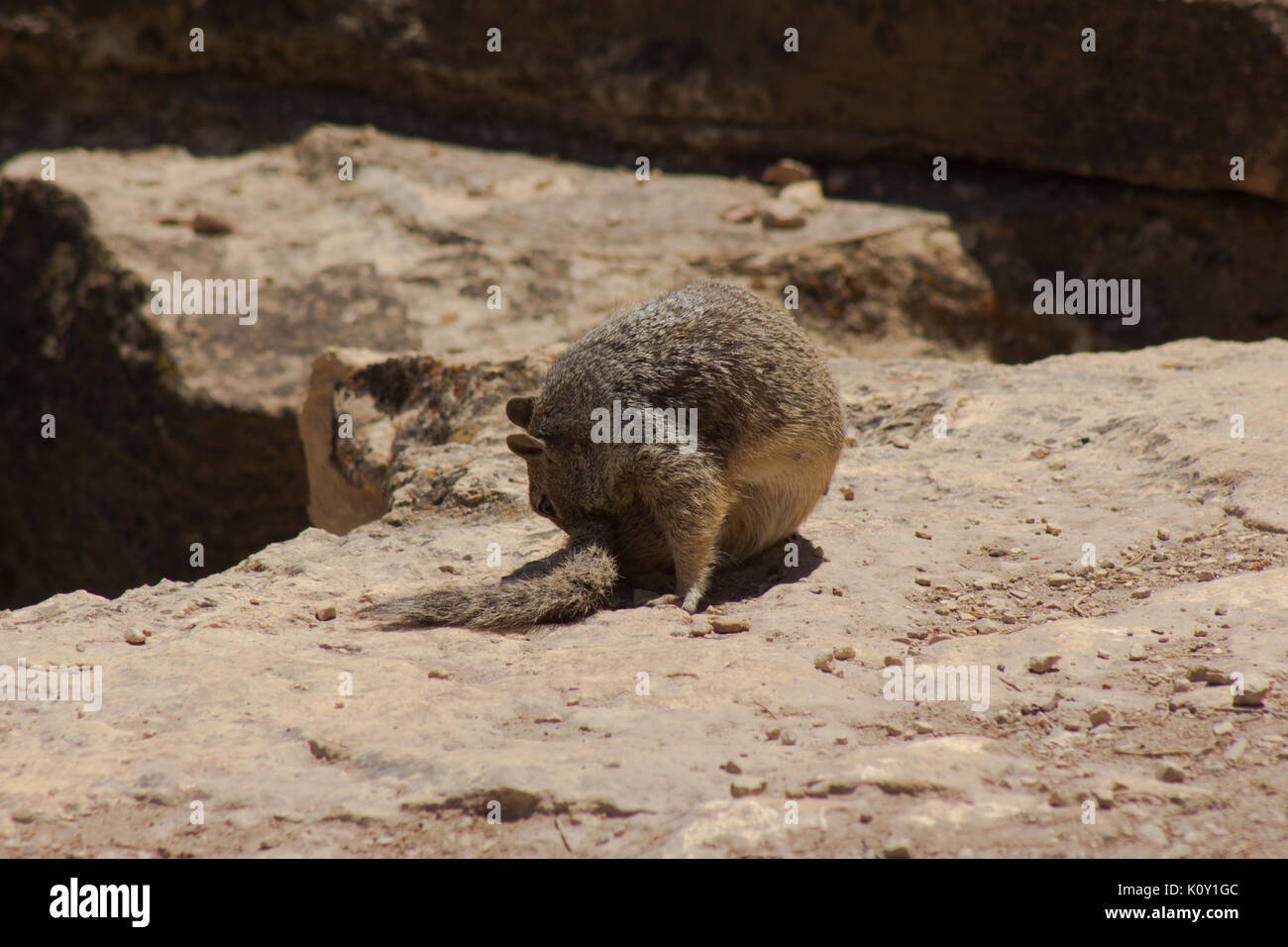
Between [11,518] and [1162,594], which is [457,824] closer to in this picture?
[1162,594]

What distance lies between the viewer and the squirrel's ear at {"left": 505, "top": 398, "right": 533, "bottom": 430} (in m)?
4.94

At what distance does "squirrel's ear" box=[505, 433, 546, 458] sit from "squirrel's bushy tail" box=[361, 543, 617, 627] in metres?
0.52

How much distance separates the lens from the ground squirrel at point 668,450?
4504mm

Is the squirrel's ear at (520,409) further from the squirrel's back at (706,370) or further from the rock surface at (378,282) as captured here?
the rock surface at (378,282)

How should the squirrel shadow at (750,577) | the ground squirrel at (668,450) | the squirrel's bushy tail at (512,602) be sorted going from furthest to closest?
the squirrel shadow at (750,577)
the ground squirrel at (668,450)
the squirrel's bushy tail at (512,602)

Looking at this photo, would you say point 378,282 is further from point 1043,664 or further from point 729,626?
point 1043,664

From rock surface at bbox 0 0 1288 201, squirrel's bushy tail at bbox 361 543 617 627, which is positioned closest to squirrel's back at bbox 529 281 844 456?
squirrel's bushy tail at bbox 361 543 617 627

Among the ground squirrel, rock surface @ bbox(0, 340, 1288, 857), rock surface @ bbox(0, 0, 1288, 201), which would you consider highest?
→ rock surface @ bbox(0, 0, 1288, 201)

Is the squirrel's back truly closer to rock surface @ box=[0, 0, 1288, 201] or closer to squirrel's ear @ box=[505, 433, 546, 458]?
squirrel's ear @ box=[505, 433, 546, 458]

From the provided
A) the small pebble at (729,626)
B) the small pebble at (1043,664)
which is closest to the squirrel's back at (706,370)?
the small pebble at (729,626)

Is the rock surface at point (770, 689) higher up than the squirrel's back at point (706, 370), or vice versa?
the squirrel's back at point (706, 370)

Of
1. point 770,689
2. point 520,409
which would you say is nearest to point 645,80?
point 520,409

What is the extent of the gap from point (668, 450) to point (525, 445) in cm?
62

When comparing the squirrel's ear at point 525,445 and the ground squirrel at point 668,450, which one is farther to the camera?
the squirrel's ear at point 525,445
